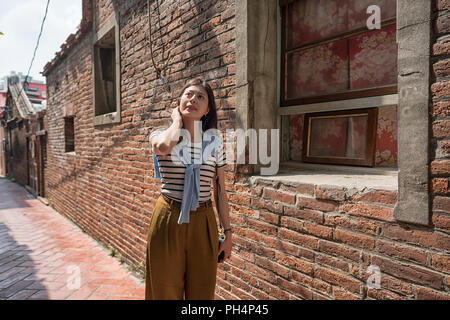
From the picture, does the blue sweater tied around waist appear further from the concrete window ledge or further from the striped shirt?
the concrete window ledge

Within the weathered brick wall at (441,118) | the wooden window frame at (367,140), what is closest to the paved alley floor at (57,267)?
the wooden window frame at (367,140)

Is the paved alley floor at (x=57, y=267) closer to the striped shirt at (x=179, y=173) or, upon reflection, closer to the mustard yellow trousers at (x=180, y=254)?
the mustard yellow trousers at (x=180, y=254)

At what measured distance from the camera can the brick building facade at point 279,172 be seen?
1.47 meters

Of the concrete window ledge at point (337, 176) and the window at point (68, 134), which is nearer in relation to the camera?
the concrete window ledge at point (337, 176)

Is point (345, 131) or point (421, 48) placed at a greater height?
point (421, 48)

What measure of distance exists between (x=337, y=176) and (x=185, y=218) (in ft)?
3.80

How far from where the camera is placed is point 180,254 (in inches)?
70.7

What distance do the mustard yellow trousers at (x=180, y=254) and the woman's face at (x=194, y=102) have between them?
592 millimetres

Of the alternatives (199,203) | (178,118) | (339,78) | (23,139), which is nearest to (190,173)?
(199,203)

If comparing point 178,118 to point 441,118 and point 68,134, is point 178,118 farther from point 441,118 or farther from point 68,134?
point 68,134
